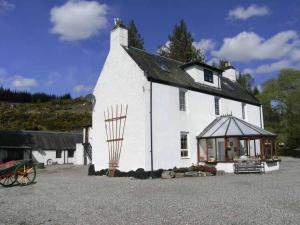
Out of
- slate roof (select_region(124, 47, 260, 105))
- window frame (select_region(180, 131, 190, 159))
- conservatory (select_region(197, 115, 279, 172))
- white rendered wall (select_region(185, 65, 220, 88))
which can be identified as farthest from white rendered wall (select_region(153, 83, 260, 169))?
white rendered wall (select_region(185, 65, 220, 88))

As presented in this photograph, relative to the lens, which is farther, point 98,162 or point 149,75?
point 98,162

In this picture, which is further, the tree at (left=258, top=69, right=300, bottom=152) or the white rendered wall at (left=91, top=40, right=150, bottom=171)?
the tree at (left=258, top=69, right=300, bottom=152)

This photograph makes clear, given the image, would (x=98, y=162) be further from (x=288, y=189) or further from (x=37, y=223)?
(x=37, y=223)

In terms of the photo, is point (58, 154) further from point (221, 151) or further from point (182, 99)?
point (182, 99)

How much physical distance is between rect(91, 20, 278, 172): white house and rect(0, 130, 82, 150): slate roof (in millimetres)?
24350

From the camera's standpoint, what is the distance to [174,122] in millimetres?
21109

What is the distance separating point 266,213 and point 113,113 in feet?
49.6

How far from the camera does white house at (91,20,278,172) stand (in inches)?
779

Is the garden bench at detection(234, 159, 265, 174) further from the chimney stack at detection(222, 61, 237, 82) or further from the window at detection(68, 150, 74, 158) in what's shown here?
the window at detection(68, 150, 74, 158)

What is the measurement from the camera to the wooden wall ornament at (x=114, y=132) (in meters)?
21.1

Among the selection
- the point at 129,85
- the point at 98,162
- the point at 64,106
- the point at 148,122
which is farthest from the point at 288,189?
the point at 64,106

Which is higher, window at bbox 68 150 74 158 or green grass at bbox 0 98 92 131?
green grass at bbox 0 98 92 131

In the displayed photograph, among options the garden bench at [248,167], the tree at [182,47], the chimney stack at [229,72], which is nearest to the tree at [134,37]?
the tree at [182,47]

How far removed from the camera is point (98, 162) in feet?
76.0
